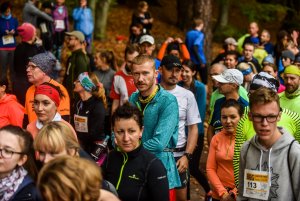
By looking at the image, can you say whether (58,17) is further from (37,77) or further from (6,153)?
(6,153)

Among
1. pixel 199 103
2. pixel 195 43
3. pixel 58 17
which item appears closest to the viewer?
pixel 199 103

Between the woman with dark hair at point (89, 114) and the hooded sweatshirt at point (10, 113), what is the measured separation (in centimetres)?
79

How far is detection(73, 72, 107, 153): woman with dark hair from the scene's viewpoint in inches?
303

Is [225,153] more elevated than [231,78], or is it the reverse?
[231,78]

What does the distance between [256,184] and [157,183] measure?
2.52 feet

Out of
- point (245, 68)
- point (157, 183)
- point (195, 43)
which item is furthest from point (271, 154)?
point (195, 43)

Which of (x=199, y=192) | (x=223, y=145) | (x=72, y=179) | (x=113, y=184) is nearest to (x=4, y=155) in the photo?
(x=113, y=184)

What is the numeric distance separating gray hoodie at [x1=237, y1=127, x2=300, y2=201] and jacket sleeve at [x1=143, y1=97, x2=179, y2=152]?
1.06 metres

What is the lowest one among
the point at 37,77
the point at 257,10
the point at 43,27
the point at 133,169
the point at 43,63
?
the point at 133,169

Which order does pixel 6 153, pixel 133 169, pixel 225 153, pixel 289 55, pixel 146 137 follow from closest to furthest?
pixel 6 153 → pixel 133 169 → pixel 146 137 → pixel 225 153 → pixel 289 55

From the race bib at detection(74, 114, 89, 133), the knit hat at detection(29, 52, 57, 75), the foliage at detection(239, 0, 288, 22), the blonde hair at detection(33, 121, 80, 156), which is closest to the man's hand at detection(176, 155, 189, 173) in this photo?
the race bib at detection(74, 114, 89, 133)

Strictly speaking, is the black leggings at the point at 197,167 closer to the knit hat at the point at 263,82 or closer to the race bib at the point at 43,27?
the knit hat at the point at 263,82

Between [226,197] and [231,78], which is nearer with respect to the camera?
[226,197]

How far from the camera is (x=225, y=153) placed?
6586 millimetres
